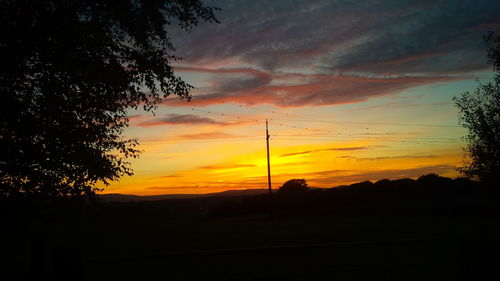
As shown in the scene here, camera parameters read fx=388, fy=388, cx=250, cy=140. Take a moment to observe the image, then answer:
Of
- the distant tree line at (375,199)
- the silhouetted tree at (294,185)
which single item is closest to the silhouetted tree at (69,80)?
the distant tree line at (375,199)

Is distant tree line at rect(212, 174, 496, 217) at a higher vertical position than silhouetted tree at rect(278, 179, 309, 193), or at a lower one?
lower

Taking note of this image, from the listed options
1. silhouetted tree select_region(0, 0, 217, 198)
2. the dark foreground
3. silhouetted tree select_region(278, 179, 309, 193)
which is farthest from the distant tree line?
silhouetted tree select_region(0, 0, 217, 198)

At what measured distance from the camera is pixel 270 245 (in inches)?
1043

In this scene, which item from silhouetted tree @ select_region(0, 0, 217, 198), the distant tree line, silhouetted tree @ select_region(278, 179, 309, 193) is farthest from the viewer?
silhouetted tree @ select_region(278, 179, 309, 193)

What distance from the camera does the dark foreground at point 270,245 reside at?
5238mm

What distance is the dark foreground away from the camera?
5.24 metres

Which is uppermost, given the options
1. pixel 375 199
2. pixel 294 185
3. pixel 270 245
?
pixel 294 185

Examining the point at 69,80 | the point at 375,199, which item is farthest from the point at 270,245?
the point at 375,199

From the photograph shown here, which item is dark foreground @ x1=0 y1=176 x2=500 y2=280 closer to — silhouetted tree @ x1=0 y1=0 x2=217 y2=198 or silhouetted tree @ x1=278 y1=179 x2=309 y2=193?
silhouetted tree @ x1=0 y1=0 x2=217 y2=198

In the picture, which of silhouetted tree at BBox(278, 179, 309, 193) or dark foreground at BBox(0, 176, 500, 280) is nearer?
dark foreground at BBox(0, 176, 500, 280)

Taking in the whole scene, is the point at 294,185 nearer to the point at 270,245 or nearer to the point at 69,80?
the point at 270,245

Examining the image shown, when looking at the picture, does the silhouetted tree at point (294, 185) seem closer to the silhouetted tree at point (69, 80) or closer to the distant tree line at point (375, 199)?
the distant tree line at point (375, 199)

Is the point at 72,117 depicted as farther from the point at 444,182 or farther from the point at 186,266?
the point at 444,182

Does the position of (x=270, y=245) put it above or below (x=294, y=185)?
below
